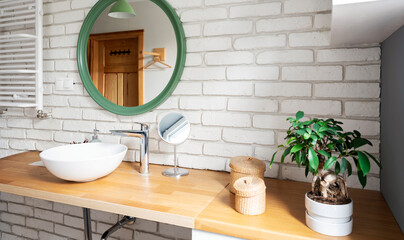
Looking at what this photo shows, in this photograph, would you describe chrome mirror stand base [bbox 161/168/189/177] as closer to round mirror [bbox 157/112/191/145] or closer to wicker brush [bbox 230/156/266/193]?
round mirror [bbox 157/112/191/145]

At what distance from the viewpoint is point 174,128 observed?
54.0 inches

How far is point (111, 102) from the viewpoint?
163 cm

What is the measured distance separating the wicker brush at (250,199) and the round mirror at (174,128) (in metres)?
0.49

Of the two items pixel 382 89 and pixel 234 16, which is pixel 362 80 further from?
pixel 234 16

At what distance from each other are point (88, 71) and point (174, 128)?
731 millimetres

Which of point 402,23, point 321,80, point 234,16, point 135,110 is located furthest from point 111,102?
point 402,23

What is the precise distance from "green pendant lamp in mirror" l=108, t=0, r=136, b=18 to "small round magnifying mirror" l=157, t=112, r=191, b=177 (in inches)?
25.3

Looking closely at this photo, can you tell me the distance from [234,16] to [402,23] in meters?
0.72

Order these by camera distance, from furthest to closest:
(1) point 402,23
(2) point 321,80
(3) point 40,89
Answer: (3) point 40,89 → (2) point 321,80 → (1) point 402,23

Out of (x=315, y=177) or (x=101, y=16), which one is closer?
(x=315, y=177)

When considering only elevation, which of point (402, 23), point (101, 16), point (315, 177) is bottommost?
point (315, 177)

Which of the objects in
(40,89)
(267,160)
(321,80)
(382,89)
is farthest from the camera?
(40,89)

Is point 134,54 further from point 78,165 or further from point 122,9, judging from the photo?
point 78,165

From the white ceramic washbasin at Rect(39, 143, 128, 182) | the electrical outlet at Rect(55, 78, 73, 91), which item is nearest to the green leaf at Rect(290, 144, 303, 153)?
the white ceramic washbasin at Rect(39, 143, 128, 182)
